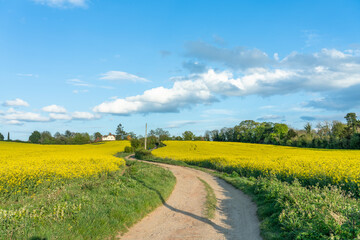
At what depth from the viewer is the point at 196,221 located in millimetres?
9516

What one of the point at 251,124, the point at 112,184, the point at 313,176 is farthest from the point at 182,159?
the point at 251,124

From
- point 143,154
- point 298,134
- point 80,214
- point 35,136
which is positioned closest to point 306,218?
point 80,214

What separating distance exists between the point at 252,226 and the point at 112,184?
7.33 metres

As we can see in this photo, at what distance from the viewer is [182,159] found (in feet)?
122

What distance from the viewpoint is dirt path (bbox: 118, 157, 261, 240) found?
26.6ft

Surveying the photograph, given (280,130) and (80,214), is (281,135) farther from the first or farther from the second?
(80,214)

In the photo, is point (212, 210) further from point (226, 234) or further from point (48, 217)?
point (48, 217)

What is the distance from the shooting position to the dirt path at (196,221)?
811 cm

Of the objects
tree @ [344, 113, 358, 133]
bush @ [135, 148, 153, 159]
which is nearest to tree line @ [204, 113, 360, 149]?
tree @ [344, 113, 358, 133]

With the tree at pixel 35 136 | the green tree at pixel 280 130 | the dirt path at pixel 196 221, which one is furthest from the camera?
the tree at pixel 35 136

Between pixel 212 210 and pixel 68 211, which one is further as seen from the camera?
pixel 212 210

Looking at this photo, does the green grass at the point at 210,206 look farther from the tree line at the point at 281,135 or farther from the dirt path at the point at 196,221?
the tree line at the point at 281,135

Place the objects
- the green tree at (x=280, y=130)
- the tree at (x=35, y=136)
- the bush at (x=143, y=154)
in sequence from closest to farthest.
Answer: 1. the bush at (x=143, y=154)
2. the green tree at (x=280, y=130)
3. the tree at (x=35, y=136)

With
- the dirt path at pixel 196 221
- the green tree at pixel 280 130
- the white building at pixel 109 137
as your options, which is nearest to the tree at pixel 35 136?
the white building at pixel 109 137
